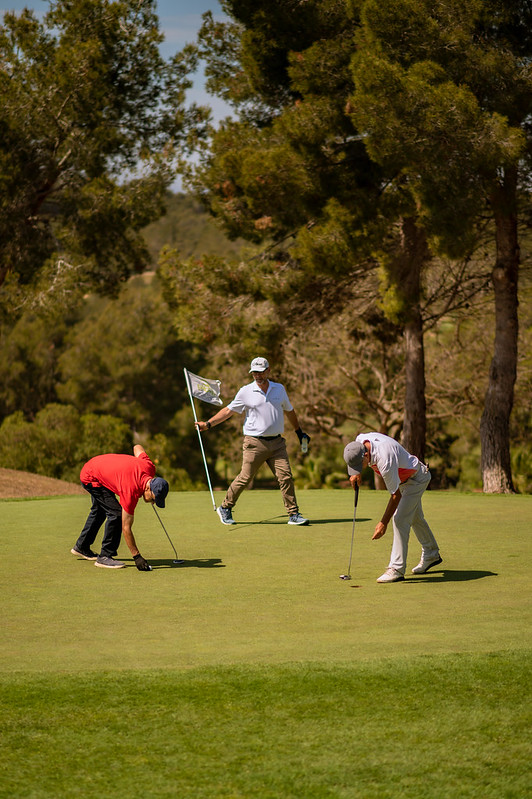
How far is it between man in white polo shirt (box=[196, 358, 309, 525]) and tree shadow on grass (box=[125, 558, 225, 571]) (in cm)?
249

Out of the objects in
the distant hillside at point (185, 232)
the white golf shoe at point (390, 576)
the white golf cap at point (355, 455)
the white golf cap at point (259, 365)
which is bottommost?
the white golf shoe at point (390, 576)

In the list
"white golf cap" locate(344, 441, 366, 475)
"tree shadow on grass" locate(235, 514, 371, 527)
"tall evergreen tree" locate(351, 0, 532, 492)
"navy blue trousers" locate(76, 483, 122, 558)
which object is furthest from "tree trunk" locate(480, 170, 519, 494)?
"white golf cap" locate(344, 441, 366, 475)

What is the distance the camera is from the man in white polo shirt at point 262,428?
1265 cm

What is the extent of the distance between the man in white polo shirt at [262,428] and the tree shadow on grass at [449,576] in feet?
11.3

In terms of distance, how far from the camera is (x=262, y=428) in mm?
12680

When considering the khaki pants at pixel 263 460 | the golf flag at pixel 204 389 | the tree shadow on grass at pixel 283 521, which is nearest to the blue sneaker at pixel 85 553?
the khaki pants at pixel 263 460

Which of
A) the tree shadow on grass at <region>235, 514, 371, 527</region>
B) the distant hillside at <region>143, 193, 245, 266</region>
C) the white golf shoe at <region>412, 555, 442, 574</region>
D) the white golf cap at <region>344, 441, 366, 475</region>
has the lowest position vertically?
the white golf shoe at <region>412, 555, 442, 574</region>

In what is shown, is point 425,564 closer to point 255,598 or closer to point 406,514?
point 406,514

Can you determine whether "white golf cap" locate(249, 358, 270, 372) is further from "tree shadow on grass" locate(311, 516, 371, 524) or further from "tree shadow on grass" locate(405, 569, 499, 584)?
"tree shadow on grass" locate(405, 569, 499, 584)

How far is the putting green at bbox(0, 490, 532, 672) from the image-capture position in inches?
255

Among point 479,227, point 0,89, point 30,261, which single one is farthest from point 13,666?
point 30,261

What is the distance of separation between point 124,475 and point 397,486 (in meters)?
2.60

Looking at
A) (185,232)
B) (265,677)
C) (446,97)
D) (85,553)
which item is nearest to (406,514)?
(85,553)

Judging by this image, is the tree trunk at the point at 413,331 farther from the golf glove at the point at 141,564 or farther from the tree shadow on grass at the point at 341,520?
the golf glove at the point at 141,564
